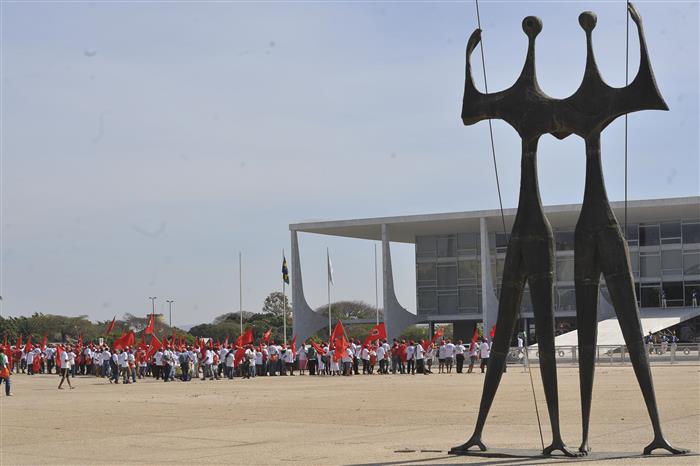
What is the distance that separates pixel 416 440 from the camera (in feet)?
50.4

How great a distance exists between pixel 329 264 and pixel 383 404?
4800 cm

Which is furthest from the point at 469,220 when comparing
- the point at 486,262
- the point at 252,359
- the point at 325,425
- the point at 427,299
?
the point at 325,425

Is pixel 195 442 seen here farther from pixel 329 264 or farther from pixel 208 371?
pixel 329 264

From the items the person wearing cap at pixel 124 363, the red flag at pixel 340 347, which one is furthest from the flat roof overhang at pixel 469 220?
the person wearing cap at pixel 124 363

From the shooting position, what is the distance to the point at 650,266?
70.0 metres

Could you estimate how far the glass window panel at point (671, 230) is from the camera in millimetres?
69750

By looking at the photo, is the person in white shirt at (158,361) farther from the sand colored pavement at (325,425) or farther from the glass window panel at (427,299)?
the glass window panel at (427,299)

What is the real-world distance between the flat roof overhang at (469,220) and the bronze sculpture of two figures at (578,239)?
1953 inches

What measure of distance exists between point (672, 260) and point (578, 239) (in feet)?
193

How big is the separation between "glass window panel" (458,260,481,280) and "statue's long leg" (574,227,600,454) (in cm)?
6066

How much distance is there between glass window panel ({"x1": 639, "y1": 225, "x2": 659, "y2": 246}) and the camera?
7031 centimetres

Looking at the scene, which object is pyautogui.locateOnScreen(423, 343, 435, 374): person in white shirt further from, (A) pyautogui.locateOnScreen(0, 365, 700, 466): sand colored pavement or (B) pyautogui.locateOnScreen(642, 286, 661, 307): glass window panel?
(B) pyautogui.locateOnScreen(642, 286, 661, 307): glass window panel

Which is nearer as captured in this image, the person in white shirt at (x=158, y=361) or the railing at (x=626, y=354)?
the person in white shirt at (x=158, y=361)

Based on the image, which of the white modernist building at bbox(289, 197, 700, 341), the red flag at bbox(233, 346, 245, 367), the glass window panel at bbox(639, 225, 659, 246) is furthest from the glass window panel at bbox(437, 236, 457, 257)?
the red flag at bbox(233, 346, 245, 367)
